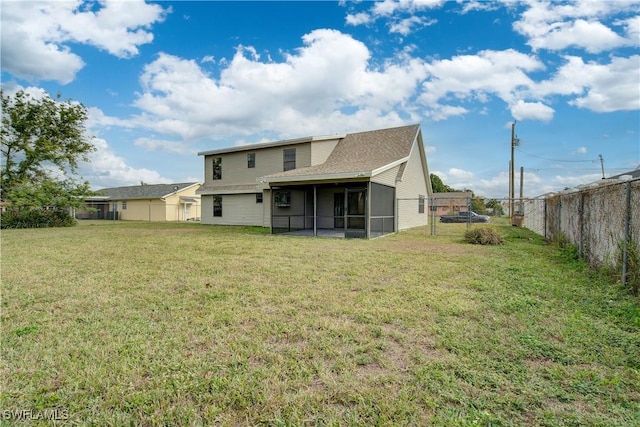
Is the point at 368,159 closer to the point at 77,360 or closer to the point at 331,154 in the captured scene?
the point at 331,154

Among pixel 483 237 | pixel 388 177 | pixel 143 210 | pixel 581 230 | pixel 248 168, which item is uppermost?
pixel 248 168

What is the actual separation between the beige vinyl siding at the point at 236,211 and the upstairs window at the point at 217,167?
154 cm

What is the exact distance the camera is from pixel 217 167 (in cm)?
2161

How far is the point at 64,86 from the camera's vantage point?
21969 mm

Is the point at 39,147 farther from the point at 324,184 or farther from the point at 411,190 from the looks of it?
the point at 411,190

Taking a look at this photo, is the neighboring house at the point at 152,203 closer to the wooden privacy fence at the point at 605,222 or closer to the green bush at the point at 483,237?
the green bush at the point at 483,237

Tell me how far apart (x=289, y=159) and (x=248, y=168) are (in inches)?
134

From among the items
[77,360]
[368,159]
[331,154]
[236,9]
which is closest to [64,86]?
[236,9]

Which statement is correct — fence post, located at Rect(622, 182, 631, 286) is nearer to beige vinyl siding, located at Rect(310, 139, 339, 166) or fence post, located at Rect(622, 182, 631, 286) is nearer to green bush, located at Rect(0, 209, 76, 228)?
beige vinyl siding, located at Rect(310, 139, 339, 166)

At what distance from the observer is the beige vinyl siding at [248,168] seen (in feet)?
58.4

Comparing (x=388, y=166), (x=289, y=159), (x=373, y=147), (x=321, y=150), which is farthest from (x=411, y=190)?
(x=289, y=159)

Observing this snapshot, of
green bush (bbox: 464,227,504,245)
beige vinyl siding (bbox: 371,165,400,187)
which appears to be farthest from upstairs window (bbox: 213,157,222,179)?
green bush (bbox: 464,227,504,245)

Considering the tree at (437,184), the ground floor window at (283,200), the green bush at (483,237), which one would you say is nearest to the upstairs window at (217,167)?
the ground floor window at (283,200)

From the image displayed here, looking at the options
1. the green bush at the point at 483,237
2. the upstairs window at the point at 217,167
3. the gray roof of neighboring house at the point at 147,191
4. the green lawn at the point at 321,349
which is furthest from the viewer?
the gray roof of neighboring house at the point at 147,191
